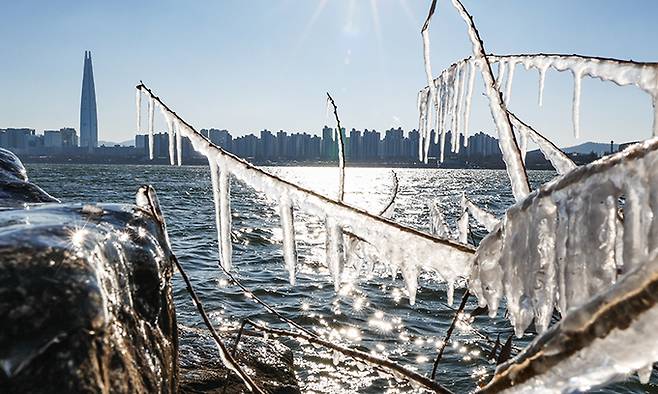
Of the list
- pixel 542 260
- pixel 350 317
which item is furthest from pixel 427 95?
pixel 350 317

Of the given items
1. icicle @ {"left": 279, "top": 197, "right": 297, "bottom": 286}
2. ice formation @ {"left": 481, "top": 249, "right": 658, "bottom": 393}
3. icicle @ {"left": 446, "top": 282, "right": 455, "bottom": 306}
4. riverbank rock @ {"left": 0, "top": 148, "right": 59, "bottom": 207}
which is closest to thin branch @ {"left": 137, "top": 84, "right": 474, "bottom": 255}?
icicle @ {"left": 279, "top": 197, "right": 297, "bottom": 286}

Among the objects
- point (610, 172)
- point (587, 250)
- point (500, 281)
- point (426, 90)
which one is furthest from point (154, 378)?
point (426, 90)

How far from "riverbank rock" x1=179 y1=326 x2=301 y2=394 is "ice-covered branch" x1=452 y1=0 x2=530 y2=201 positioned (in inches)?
Answer: 155

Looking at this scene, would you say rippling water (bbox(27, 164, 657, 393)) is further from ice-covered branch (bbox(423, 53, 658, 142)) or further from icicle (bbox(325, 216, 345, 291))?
icicle (bbox(325, 216, 345, 291))

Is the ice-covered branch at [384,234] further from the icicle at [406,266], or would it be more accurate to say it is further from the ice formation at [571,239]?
the ice formation at [571,239]

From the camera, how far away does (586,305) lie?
1.86ft

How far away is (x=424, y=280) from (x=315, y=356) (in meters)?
7.60

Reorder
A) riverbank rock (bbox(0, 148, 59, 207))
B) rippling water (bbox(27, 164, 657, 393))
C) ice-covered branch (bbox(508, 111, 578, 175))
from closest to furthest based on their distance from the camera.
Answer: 1. ice-covered branch (bbox(508, 111, 578, 175))
2. riverbank rock (bbox(0, 148, 59, 207))
3. rippling water (bbox(27, 164, 657, 393))

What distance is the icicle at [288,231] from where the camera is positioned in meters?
2.33

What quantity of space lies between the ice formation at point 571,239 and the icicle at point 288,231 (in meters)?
1.05

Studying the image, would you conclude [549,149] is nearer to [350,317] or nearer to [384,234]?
[384,234]

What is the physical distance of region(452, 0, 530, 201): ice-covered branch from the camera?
6.15 feet

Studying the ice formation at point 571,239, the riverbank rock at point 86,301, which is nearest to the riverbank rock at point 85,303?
the riverbank rock at point 86,301

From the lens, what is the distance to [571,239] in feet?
3.50
